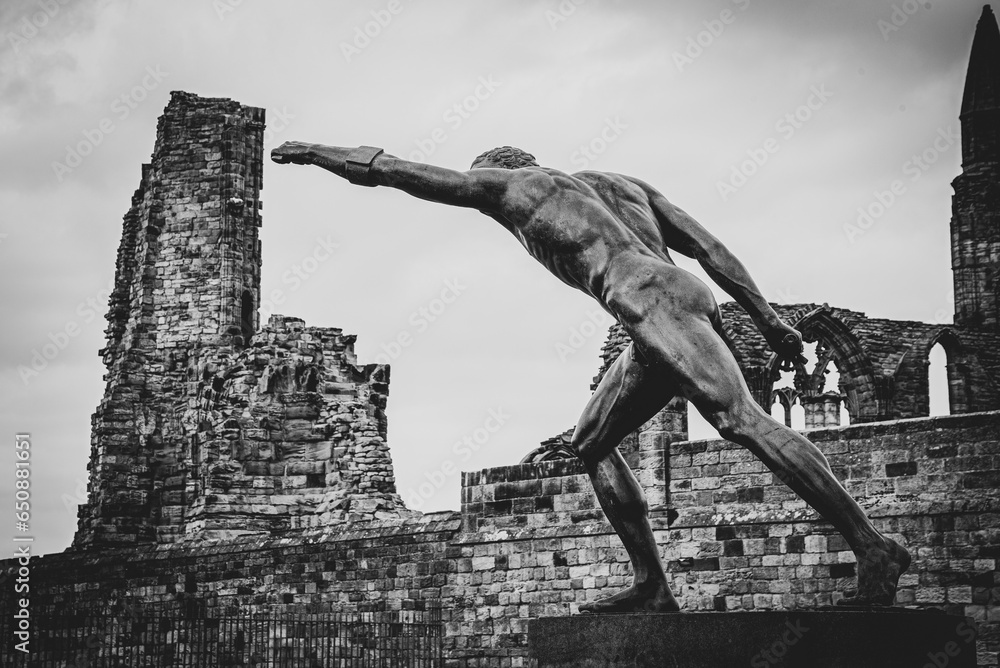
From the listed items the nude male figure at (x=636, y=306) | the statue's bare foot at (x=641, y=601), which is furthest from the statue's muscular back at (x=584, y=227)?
the statue's bare foot at (x=641, y=601)

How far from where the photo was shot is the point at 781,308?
32469mm

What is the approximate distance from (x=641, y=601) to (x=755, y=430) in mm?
917

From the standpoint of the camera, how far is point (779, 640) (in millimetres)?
5141

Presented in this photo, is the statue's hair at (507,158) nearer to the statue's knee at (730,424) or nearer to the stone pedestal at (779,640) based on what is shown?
the statue's knee at (730,424)

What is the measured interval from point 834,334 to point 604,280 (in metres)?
28.9

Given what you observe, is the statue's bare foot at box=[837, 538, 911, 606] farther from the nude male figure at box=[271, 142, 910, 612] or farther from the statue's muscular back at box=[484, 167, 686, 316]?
the statue's muscular back at box=[484, 167, 686, 316]

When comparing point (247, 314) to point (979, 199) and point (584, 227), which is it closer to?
point (979, 199)

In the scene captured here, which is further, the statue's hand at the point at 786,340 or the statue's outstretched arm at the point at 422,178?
the statue's outstretched arm at the point at 422,178

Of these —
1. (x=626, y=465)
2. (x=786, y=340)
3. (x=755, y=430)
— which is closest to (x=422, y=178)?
(x=626, y=465)

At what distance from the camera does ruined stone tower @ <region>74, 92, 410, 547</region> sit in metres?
21.8

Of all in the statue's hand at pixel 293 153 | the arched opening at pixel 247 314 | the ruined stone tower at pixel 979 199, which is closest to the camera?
the statue's hand at pixel 293 153

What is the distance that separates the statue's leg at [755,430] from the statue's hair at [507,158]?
130 centimetres

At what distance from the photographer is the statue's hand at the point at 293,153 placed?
6215 mm

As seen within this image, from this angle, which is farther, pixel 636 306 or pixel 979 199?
pixel 979 199
